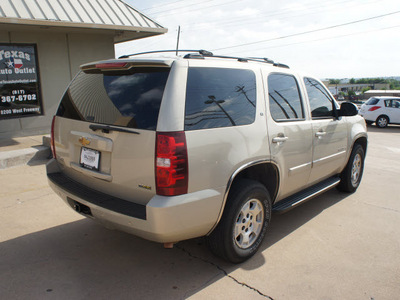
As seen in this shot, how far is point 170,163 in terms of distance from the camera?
2475 millimetres

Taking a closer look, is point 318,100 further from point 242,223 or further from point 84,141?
point 84,141

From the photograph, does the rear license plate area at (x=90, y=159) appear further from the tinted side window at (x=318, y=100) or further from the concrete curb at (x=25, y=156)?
the concrete curb at (x=25, y=156)

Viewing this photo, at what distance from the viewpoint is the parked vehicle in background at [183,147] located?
2535 millimetres

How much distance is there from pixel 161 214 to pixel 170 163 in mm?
381

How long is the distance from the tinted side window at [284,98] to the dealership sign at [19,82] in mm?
7567

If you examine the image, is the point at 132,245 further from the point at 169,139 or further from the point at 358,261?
the point at 358,261

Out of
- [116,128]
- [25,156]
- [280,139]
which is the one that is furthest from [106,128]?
[25,156]

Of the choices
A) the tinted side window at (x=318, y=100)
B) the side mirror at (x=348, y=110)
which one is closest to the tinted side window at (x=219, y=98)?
the tinted side window at (x=318, y=100)

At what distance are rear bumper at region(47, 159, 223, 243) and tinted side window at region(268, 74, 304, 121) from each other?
1286 millimetres

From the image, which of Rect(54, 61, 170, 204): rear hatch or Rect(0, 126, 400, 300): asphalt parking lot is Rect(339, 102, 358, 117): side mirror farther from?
Rect(54, 61, 170, 204): rear hatch

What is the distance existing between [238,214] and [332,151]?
2078 mm

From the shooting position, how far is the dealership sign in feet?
27.8

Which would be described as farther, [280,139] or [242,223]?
[280,139]

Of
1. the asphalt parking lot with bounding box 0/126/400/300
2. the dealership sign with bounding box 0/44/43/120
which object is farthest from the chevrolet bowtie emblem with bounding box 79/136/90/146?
the dealership sign with bounding box 0/44/43/120
